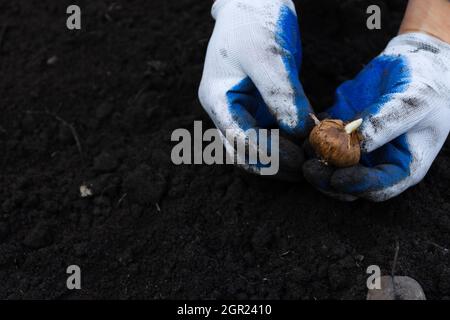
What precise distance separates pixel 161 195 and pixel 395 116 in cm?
→ 78

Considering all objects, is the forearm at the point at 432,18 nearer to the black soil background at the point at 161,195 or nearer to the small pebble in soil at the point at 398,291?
the black soil background at the point at 161,195

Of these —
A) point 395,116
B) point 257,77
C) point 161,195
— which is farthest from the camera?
point 161,195

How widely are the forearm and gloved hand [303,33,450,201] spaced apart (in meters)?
0.04

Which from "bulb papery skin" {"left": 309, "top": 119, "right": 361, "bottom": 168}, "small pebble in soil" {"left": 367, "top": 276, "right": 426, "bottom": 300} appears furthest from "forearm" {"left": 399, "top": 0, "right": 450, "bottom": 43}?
"small pebble in soil" {"left": 367, "top": 276, "right": 426, "bottom": 300}

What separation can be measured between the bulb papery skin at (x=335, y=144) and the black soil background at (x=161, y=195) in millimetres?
231

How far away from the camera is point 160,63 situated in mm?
2322

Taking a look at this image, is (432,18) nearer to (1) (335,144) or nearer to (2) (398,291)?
(1) (335,144)

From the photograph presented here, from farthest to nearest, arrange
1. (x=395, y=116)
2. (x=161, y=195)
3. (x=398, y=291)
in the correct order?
(x=161, y=195) → (x=395, y=116) → (x=398, y=291)

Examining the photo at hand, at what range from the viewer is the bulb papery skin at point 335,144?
59.6 inches

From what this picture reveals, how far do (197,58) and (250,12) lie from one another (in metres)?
0.58

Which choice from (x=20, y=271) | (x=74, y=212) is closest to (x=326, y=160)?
(x=74, y=212)

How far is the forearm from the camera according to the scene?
6.31ft

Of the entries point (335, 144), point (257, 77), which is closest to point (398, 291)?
point (335, 144)

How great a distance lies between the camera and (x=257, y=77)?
5.60 feet
